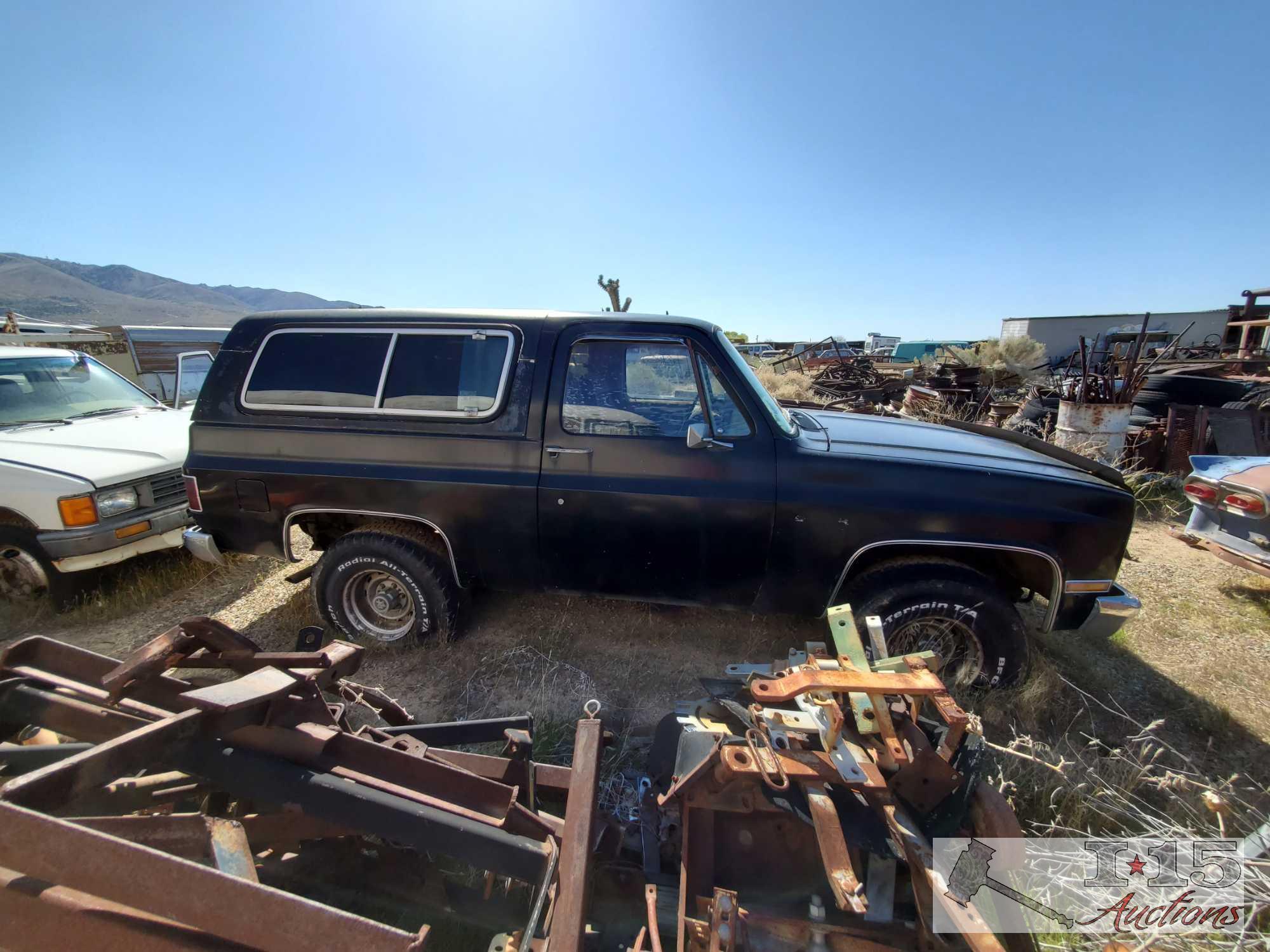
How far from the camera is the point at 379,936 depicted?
121cm

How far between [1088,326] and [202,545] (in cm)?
4844

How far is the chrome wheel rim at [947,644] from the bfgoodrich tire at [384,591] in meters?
2.60

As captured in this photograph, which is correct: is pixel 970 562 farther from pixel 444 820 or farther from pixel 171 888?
pixel 171 888

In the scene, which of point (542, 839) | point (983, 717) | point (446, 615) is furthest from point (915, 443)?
point (446, 615)

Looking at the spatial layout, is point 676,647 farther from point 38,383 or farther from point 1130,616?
point 38,383

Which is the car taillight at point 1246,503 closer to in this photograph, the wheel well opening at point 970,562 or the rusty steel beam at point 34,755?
the wheel well opening at point 970,562

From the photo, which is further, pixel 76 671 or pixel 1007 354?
pixel 1007 354

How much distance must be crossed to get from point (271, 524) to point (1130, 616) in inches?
192

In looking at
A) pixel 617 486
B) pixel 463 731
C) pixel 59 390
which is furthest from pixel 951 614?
pixel 59 390

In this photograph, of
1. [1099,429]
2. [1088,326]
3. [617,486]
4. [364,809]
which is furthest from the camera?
[1088,326]

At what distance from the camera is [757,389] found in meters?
2.85

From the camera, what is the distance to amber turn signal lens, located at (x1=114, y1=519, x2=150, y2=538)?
3695 mm

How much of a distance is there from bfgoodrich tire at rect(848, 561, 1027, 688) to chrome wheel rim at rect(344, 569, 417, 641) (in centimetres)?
274

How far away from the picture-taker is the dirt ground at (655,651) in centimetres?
288
